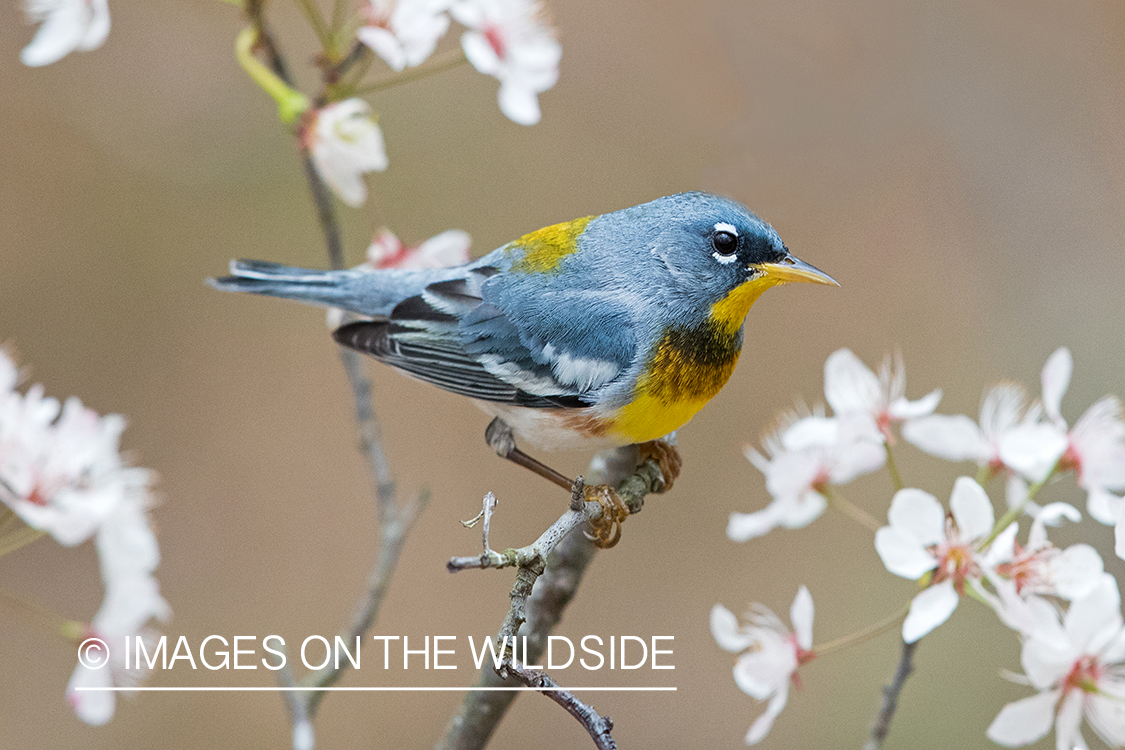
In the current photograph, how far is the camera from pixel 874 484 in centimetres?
404

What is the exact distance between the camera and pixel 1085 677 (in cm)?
144

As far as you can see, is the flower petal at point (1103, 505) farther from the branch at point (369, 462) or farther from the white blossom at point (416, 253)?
the white blossom at point (416, 253)

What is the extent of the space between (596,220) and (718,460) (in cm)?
200

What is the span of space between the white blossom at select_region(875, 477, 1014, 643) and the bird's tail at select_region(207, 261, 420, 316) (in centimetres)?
139

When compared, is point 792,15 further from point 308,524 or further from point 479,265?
point 308,524

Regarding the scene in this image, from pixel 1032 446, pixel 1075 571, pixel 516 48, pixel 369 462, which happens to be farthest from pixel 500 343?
pixel 1075 571

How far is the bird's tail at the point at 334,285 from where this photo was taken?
93.5 inches

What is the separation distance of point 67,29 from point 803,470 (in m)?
1.60

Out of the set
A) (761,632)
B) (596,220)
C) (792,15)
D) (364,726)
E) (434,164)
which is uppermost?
(792,15)

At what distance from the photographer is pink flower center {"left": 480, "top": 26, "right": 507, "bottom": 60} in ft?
6.37

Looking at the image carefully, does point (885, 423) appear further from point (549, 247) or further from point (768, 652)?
point (549, 247)

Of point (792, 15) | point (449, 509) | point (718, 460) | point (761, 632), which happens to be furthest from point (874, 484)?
point (761, 632)

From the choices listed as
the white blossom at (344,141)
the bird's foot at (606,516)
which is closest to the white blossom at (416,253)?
the white blossom at (344,141)

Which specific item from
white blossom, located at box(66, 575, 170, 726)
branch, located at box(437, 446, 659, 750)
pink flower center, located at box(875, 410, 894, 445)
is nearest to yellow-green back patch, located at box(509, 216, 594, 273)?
branch, located at box(437, 446, 659, 750)
